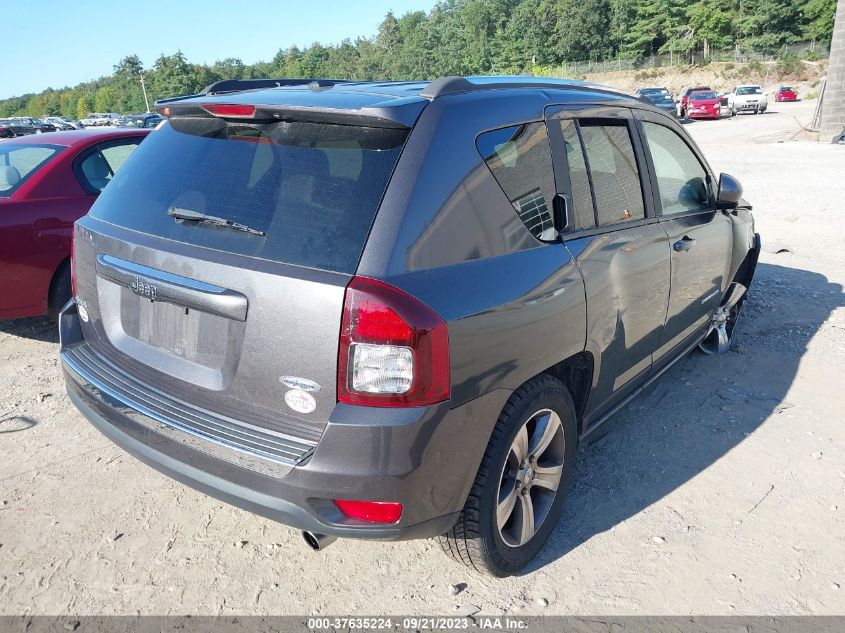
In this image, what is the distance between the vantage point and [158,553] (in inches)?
110

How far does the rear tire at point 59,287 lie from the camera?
488cm

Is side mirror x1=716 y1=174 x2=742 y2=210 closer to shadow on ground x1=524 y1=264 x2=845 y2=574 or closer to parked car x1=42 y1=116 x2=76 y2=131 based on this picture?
shadow on ground x1=524 y1=264 x2=845 y2=574

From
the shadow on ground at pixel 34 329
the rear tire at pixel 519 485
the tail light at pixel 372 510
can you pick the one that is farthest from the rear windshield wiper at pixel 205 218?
A: the shadow on ground at pixel 34 329

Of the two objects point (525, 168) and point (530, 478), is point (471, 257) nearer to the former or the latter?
point (525, 168)

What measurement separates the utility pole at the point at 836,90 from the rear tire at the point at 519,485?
24.2m

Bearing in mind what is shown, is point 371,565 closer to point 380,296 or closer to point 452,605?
point 452,605

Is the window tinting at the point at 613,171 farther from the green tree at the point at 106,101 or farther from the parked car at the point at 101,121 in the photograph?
the green tree at the point at 106,101

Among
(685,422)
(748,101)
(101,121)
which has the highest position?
(685,422)

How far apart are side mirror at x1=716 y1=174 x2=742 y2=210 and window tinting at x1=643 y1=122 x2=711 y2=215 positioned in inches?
3.2

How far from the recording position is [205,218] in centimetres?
241

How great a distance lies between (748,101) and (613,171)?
43.7 metres

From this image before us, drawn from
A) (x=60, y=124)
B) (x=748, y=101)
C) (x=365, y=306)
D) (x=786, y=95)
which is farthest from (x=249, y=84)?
(x=60, y=124)

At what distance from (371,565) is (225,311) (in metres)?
1.27

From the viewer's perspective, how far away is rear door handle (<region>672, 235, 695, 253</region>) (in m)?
3.57
